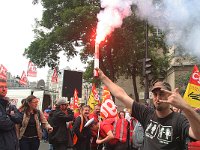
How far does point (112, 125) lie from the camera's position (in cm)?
739

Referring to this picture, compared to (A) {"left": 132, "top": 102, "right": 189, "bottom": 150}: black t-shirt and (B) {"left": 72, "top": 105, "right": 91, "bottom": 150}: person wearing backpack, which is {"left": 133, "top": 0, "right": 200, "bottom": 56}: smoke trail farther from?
(A) {"left": 132, "top": 102, "right": 189, "bottom": 150}: black t-shirt

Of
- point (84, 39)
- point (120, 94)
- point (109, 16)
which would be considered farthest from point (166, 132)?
point (84, 39)

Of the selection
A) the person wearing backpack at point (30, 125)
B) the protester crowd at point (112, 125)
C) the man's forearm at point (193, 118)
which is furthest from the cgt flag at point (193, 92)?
the man's forearm at point (193, 118)

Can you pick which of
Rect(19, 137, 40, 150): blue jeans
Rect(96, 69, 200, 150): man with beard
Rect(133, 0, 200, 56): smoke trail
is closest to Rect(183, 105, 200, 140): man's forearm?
Rect(96, 69, 200, 150): man with beard

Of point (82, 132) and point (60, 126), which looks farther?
point (82, 132)

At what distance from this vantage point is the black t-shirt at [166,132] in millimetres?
3520

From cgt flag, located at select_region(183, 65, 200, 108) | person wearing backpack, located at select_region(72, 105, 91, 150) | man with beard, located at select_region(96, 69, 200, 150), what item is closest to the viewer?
man with beard, located at select_region(96, 69, 200, 150)

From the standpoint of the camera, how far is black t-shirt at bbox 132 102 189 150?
139 inches

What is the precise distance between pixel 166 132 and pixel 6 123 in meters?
2.87

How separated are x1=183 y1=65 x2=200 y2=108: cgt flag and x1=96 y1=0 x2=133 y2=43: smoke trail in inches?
119

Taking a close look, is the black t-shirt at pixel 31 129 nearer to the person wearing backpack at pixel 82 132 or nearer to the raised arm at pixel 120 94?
the person wearing backpack at pixel 82 132

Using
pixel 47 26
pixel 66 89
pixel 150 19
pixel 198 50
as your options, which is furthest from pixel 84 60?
pixel 150 19

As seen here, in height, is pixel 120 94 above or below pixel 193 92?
below

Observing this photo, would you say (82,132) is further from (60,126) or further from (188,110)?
(188,110)
